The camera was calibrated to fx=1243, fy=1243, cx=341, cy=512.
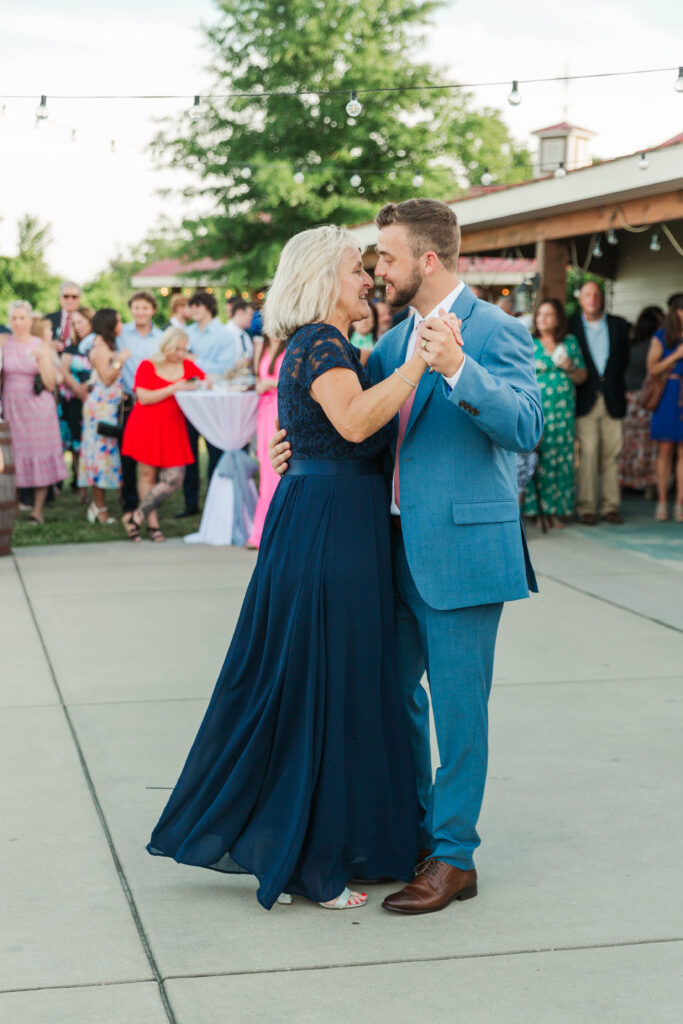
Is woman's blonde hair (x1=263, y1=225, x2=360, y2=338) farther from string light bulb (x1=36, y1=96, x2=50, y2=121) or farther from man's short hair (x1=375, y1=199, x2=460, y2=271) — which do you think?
string light bulb (x1=36, y1=96, x2=50, y2=121)

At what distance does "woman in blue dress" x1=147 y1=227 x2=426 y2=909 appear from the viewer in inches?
131

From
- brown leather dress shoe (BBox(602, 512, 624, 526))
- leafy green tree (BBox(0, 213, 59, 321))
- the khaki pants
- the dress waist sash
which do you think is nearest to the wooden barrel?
the khaki pants

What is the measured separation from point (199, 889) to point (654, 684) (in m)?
2.88

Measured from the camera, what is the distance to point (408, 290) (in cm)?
330

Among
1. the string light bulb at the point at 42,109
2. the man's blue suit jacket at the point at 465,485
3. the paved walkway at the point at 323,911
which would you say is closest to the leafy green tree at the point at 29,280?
the string light bulb at the point at 42,109

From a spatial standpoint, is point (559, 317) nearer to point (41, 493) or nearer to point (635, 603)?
point (635, 603)

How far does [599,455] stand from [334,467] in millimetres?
7820

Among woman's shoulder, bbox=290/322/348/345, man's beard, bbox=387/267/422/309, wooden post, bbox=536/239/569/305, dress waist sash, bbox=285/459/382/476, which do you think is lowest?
dress waist sash, bbox=285/459/382/476

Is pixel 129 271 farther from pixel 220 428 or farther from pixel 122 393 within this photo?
pixel 220 428

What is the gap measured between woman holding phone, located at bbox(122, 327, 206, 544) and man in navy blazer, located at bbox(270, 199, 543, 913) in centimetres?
659

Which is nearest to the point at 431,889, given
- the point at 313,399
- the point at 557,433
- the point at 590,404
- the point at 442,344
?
the point at 313,399

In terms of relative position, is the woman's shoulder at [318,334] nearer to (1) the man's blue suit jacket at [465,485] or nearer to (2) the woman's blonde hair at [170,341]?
(1) the man's blue suit jacket at [465,485]

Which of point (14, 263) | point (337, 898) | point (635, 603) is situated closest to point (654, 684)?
point (635, 603)

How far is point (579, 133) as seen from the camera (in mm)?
28016
